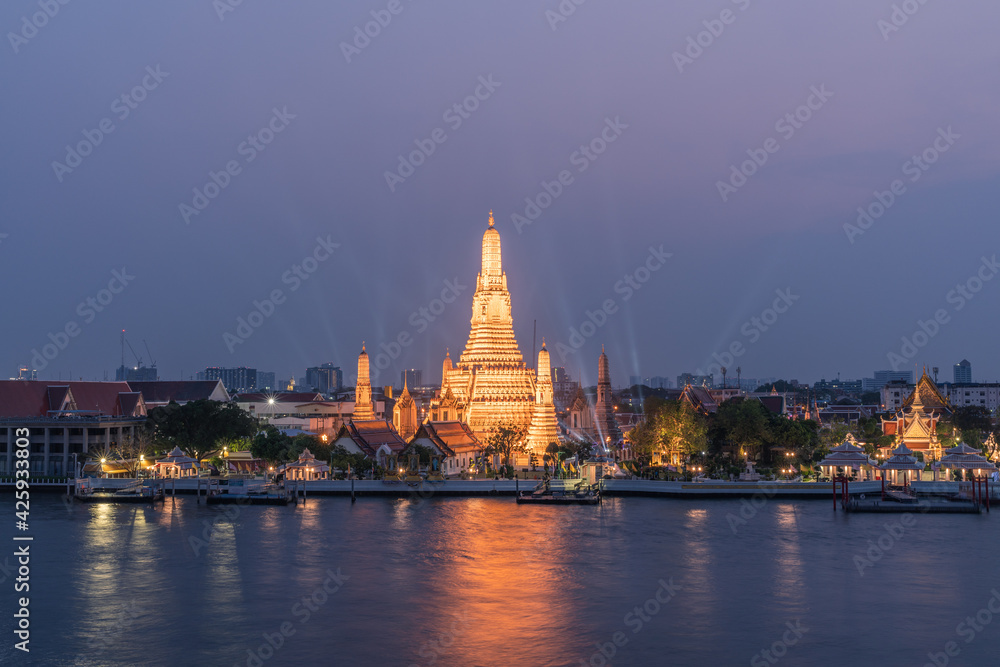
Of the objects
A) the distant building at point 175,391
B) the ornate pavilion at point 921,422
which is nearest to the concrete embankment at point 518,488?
the ornate pavilion at point 921,422

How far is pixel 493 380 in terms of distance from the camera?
90625mm

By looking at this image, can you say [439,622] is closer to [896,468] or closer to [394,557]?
[394,557]

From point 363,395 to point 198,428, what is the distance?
24.9 metres

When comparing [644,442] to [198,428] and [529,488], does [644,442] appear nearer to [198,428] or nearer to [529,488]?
[529,488]

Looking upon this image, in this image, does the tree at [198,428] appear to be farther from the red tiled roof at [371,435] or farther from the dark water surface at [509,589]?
the dark water surface at [509,589]

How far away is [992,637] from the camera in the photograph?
109 feet

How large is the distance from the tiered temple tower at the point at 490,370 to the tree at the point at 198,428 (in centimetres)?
2012

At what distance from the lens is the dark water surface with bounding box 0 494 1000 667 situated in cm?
3183

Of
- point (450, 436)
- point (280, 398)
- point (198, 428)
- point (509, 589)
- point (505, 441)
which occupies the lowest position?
point (509, 589)

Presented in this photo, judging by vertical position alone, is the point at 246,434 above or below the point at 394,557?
above

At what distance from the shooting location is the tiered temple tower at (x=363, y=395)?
9806 centimetres

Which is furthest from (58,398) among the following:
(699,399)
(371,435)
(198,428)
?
(699,399)

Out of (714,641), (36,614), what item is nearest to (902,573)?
(714,641)

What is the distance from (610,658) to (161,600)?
1768 centimetres
